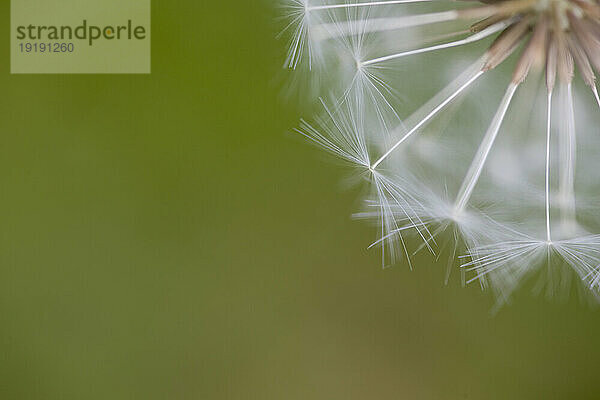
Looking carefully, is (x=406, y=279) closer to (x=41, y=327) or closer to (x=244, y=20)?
(x=244, y=20)

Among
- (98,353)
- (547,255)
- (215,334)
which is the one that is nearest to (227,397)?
(215,334)

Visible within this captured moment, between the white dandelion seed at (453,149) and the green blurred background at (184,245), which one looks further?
the green blurred background at (184,245)

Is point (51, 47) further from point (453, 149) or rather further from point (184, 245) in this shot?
point (453, 149)

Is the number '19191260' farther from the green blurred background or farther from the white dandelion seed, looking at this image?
the white dandelion seed

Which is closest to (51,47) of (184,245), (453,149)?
(184,245)

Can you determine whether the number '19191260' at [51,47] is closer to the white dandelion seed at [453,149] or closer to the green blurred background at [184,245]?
the green blurred background at [184,245]

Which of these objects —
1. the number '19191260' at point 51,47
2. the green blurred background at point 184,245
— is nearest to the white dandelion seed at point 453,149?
the green blurred background at point 184,245

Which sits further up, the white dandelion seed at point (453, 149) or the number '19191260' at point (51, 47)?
the number '19191260' at point (51, 47)

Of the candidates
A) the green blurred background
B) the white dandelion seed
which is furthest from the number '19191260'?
the white dandelion seed
